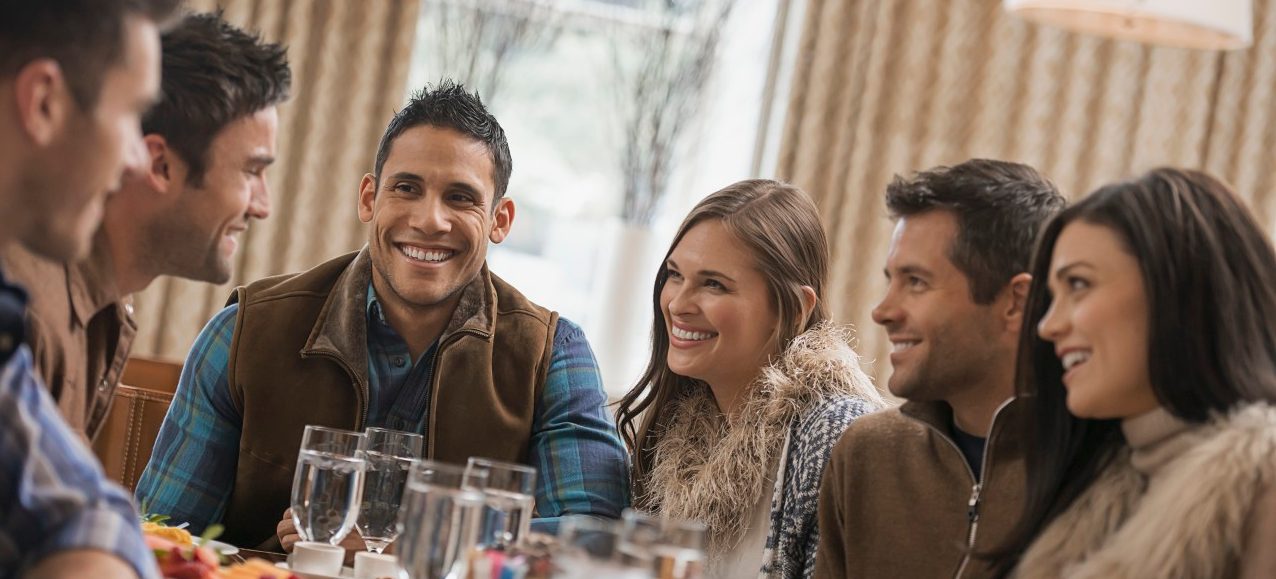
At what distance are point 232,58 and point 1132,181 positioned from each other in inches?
48.5

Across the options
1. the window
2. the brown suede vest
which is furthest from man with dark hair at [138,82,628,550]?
the window

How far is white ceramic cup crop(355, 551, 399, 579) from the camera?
5.96 ft

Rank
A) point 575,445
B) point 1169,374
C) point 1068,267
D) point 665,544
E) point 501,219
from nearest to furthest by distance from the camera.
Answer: point 665,544 < point 1169,374 < point 1068,267 < point 575,445 < point 501,219

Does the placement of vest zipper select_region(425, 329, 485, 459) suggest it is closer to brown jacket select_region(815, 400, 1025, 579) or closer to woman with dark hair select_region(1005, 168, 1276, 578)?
brown jacket select_region(815, 400, 1025, 579)

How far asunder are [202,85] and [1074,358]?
1.23 meters

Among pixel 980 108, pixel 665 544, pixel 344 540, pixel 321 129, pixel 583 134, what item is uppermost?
pixel 980 108

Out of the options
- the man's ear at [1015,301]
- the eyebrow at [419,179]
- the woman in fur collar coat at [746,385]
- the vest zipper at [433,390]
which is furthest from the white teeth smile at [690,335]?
the man's ear at [1015,301]

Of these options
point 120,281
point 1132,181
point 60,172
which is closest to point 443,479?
point 60,172

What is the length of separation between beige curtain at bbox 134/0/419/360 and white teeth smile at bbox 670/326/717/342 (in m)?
1.97

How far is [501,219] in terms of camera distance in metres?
2.79

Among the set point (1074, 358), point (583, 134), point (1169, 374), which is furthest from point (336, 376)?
point (583, 134)

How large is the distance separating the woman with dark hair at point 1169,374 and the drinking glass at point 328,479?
876 mm

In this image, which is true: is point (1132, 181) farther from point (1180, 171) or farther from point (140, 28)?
point (140, 28)

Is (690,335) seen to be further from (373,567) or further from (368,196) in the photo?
(373,567)
